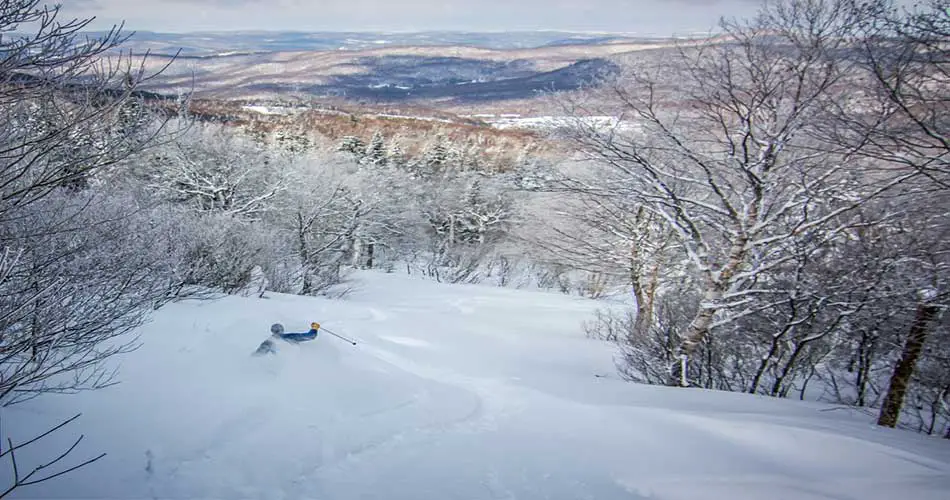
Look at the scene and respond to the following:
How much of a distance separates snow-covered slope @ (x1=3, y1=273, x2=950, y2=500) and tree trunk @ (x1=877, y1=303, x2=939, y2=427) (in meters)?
0.41

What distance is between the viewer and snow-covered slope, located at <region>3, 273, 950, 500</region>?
342 cm

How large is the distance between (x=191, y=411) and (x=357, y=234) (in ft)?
81.2

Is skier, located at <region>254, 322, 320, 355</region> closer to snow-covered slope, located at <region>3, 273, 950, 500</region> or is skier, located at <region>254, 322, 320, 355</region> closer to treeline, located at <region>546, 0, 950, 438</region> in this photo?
snow-covered slope, located at <region>3, 273, 950, 500</region>

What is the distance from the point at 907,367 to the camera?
5.04 meters

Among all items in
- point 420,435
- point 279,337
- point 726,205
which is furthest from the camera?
point 726,205

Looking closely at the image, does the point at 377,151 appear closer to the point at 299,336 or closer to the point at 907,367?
the point at 299,336

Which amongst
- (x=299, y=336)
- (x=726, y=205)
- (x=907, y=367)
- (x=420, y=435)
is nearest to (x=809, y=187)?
(x=726, y=205)

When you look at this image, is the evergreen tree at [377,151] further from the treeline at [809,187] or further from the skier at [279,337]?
the skier at [279,337]

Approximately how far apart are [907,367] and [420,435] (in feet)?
16.7

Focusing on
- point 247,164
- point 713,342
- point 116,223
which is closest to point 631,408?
point 713,342

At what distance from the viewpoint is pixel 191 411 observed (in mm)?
4301

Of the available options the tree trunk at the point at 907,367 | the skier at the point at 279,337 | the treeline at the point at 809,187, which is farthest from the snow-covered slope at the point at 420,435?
the treeline at the point at 809,187

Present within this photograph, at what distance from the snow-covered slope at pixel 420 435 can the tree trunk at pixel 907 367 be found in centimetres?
41

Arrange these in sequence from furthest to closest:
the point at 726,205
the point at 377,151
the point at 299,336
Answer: the point at 377,151, the point at 726,205, the point at 299,336
